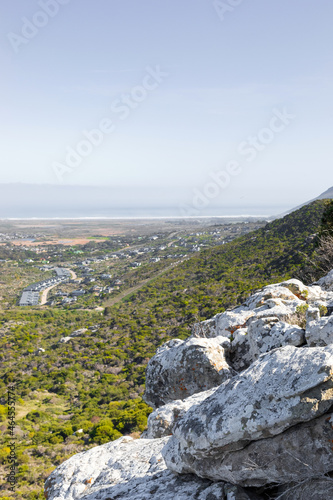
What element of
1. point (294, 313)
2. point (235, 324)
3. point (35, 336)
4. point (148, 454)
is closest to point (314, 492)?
point (148, 454)

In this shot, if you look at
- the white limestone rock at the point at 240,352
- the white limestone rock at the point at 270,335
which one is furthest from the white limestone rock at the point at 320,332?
the white limestone rock at the point at 240,352

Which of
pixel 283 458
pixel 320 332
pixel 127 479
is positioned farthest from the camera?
pixel 320 332

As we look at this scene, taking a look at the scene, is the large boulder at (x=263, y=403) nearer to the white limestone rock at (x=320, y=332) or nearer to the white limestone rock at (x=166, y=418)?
the white limestone rock at (x=320, y=332)

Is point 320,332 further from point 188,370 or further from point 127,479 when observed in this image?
point 127,479

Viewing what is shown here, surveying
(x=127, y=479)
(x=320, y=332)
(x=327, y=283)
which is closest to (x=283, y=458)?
(x=320, y=332)

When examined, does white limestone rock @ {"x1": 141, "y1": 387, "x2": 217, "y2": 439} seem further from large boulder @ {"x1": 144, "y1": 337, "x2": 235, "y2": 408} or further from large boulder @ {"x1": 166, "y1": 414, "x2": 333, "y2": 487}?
large boulder @ {"x1": 166, "y1": 414, "x2": 333, "y2": 487}

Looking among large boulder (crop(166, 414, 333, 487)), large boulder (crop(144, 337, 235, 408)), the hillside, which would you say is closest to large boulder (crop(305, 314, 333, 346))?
large boulder (crop(144, 337, 235, 408))
